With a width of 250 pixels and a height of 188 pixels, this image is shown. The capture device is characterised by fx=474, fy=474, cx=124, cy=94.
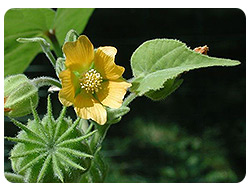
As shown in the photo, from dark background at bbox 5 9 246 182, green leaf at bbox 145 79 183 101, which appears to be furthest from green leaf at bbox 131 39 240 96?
dark background at bbox 5 9 246 182

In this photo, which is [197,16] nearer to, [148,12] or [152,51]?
[148,12]

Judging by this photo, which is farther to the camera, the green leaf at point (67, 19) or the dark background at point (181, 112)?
the dark background at point (181, 112)

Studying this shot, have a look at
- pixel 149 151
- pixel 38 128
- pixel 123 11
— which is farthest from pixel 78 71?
pixel 123 11

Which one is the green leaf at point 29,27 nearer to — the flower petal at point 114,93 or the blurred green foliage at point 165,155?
the flower petal at point 114,93

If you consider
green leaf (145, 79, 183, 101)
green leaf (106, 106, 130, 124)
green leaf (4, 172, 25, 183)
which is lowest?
green leaf (4, 172, 25, 183)

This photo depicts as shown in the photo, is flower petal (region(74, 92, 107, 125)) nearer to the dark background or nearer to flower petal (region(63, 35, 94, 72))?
flower petal (region(63, 35, 94, 72))

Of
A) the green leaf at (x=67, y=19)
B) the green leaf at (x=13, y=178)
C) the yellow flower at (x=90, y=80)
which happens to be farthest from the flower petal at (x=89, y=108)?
the green leaf at (x=67, y=19)
